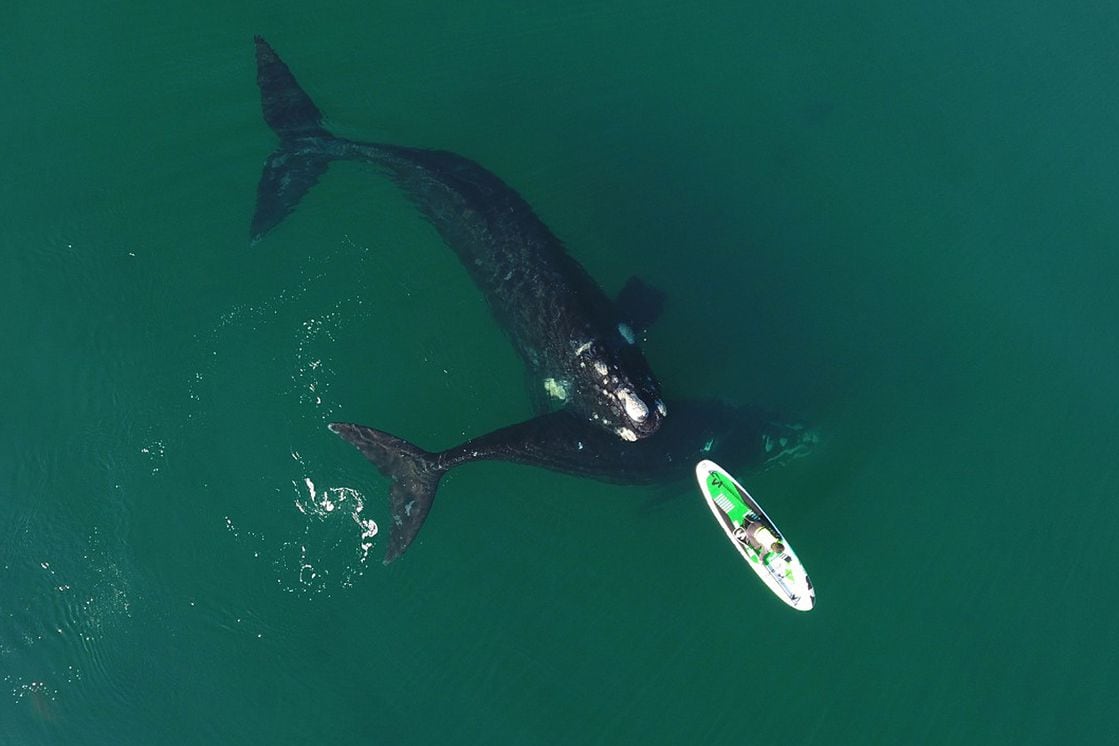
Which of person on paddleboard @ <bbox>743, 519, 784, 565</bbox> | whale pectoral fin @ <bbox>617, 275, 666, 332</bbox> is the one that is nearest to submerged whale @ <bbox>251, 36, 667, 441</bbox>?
whale pectoral fin @ <bbox>617, 275, 666, 332</bbox>

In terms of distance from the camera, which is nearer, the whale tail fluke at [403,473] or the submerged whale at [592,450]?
the whale tail fluke at [403,473]

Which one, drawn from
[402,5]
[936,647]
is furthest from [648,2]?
[936,647]

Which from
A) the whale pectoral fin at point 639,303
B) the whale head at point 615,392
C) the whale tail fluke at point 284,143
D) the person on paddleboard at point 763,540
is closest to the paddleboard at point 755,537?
the person on paddleboard at point 763,540

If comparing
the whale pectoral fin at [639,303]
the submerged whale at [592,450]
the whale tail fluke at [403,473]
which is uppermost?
the whale pectoral fin at [639,303]

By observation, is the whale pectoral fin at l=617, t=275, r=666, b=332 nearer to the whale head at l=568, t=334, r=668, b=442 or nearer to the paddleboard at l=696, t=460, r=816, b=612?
the whale head at l=568, t=334, r=668, b=442

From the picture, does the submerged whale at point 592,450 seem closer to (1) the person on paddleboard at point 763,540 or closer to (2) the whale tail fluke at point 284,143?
(1) the person on paddleboard at point 763,540

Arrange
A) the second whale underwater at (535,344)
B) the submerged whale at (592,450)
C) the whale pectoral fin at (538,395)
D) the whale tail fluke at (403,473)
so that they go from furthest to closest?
the whale pectoral fin at (538,395)
the second whale underwater at (535,344)
the submerged whale at (592,450)
the whale tail fluke at (403,473)
